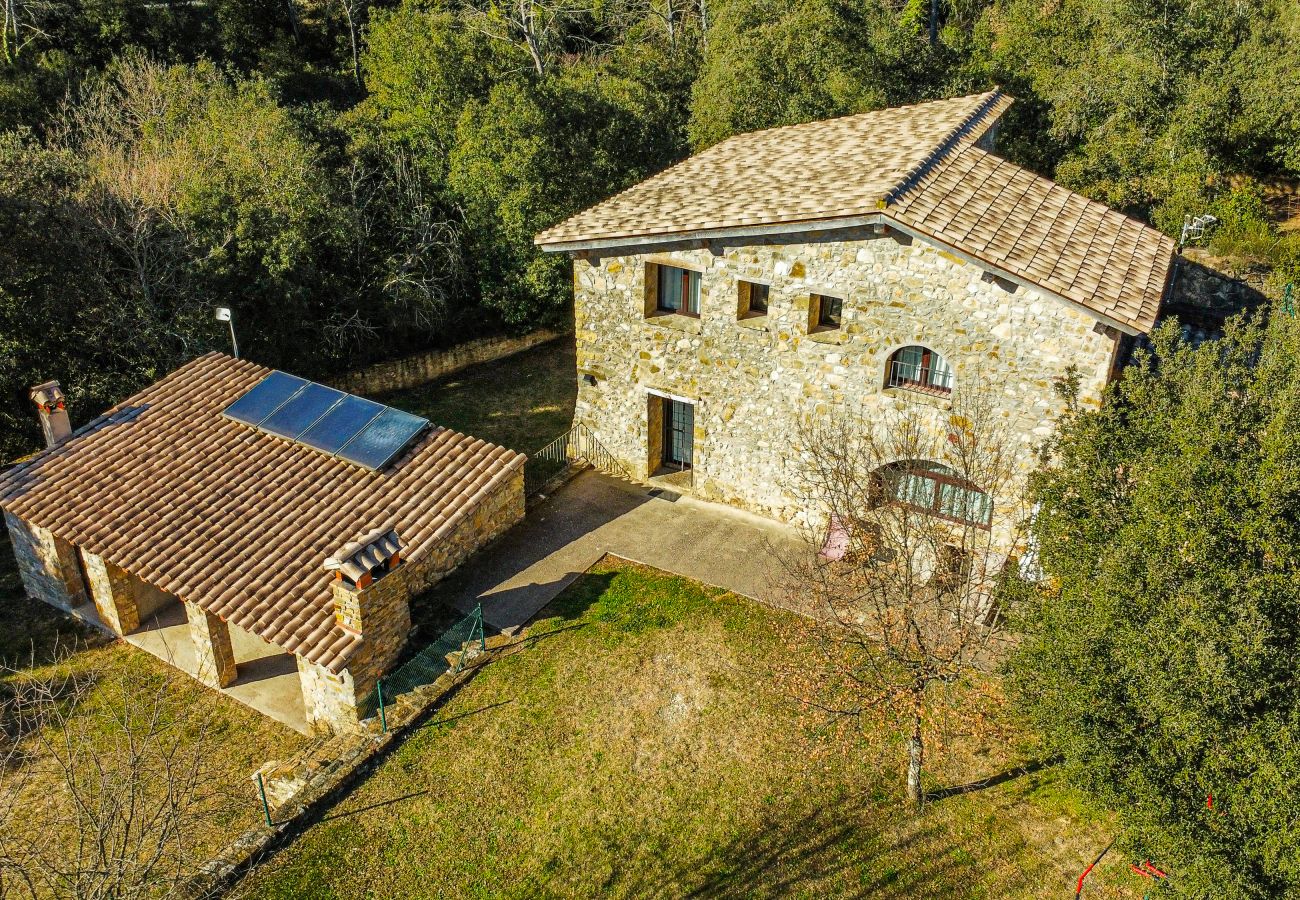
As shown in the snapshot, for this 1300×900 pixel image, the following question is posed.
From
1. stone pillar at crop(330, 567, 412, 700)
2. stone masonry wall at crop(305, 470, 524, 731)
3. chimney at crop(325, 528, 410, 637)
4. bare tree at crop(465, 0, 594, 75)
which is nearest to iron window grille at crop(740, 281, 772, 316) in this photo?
stone masonry wall at crop(305, 470, 524, 731)

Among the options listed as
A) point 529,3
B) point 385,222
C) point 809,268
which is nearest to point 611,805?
point 809,268

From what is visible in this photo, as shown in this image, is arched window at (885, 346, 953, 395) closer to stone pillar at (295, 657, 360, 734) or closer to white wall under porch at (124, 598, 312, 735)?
stone pillar at (295, 657, 360, 734)

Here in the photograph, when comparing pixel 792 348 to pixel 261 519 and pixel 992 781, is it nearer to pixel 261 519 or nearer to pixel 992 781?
pixel 992 781

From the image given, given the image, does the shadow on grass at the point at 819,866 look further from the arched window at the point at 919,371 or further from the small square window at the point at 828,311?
the small square window at the point at 828,311

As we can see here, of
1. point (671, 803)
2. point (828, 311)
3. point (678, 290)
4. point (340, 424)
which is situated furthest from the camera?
point (678, 290)

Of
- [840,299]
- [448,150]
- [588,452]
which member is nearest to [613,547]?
[588,452]
